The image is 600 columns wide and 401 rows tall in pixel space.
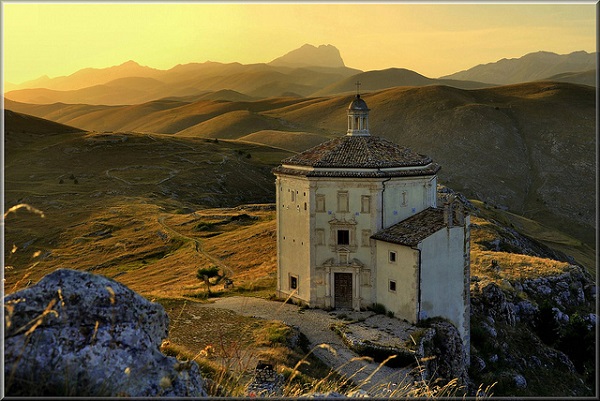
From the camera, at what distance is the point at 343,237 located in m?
35.1

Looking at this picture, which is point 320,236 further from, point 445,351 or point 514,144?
point 514,144

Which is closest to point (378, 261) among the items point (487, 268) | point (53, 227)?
point (487, 268)

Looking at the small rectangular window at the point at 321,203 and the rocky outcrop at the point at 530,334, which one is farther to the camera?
the small rectangular window at the point at 321,203

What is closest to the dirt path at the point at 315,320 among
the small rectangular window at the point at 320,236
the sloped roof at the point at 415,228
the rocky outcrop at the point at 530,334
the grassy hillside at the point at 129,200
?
the small rectangular window at the point at 320,236

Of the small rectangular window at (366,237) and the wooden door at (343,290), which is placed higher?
the small rectangular window at (366,237)

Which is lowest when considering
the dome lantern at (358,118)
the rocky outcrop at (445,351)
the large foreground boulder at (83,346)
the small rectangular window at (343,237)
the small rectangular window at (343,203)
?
the rocky outcrop at (445,351)

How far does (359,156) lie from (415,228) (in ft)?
19.2

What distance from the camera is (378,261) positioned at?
34.3m

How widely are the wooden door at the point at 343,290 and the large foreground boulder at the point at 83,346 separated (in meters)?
28.3

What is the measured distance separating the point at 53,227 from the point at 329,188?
5176cm

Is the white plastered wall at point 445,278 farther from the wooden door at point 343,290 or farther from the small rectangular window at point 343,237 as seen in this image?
the small rectangular window at point 343,237

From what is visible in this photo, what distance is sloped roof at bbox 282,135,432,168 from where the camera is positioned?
3462cm

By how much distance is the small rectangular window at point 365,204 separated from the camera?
34.4 metres

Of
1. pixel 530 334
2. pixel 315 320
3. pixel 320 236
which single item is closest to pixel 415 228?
pixel 320 236
